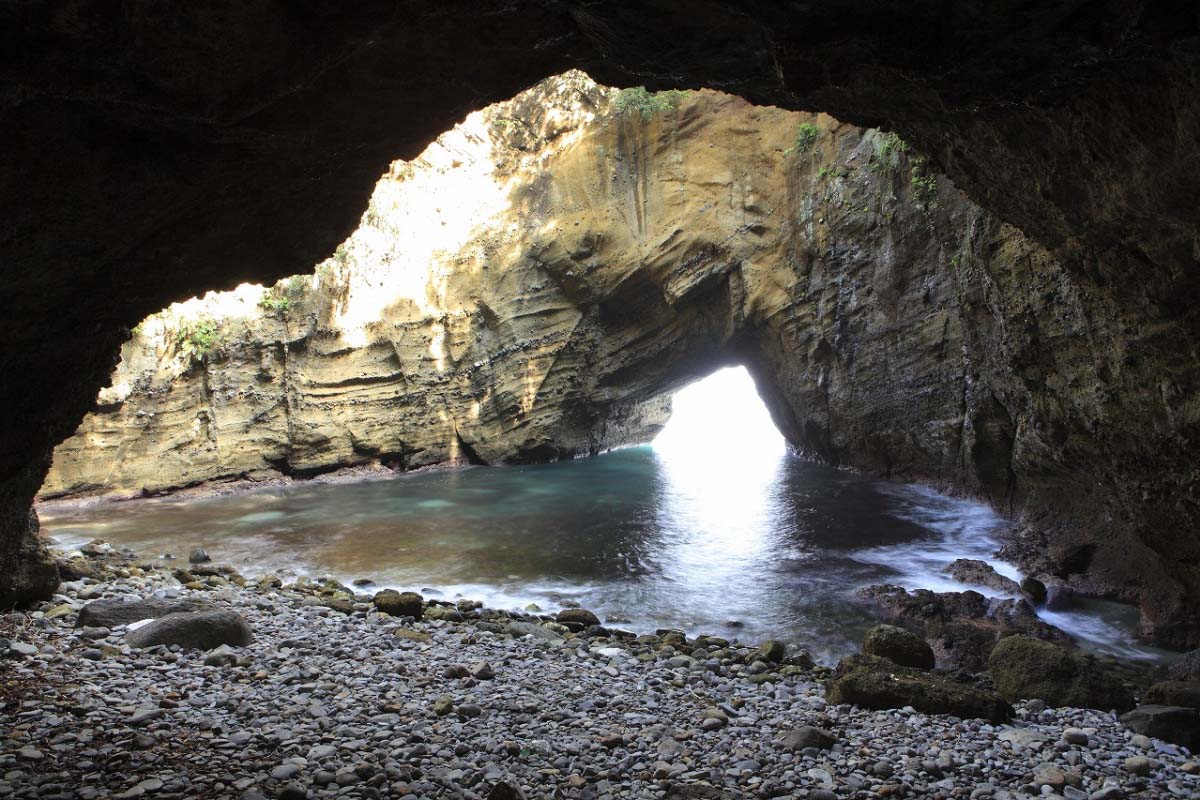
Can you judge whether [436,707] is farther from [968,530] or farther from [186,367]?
→ [186,367]

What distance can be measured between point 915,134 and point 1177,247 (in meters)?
1.87

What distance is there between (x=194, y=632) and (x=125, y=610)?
1081mm

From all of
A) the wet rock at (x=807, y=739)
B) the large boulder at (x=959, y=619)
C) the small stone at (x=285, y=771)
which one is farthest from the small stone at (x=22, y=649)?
the large boulder at (x=959, y=619)

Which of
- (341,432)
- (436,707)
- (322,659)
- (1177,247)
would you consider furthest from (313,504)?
(1177,247)

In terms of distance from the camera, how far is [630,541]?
11609 millimetres

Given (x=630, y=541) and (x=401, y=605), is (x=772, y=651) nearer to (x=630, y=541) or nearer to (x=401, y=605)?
(x=401, y=605)

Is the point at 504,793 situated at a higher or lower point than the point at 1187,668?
higher

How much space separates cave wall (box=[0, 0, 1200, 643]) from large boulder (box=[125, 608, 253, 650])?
154cm

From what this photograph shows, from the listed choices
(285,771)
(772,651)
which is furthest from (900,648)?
(285,771)

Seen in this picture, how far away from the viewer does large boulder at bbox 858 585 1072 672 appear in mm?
6395

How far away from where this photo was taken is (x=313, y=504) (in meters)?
16.1

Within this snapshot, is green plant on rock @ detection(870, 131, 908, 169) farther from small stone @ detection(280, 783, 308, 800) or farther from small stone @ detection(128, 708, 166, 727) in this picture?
small stone @ detection(128, 708, 166, 727)

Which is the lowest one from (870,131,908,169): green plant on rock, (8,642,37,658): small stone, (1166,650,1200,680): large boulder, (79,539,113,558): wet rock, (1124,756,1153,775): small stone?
(1166,650,1200,680): large boulder

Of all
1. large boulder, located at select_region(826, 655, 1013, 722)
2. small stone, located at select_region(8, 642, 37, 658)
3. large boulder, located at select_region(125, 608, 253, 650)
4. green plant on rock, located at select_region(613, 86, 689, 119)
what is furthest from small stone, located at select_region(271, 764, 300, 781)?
green plant on rock, located at select_region(613, 86, 689, 119)
